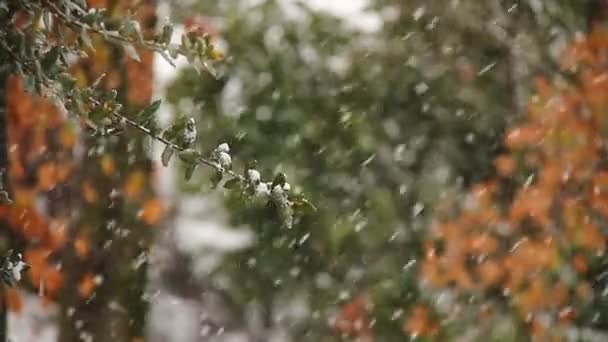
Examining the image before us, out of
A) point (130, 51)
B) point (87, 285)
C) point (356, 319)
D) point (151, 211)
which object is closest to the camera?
point (130, 51)

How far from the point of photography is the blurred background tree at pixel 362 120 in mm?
2672

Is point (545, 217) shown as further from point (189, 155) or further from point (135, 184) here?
point (189, 155)

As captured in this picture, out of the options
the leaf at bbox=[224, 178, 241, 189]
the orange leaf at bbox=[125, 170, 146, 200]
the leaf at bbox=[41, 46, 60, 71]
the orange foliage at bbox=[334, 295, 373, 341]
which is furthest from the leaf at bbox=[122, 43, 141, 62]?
the orange foliage at bbox=[334, 295, 373, 341]

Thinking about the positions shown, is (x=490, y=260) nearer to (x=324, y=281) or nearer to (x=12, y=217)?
(x=324, y=281)

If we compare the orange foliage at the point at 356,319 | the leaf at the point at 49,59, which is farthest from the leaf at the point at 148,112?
the orange foliage at the point at 356,319

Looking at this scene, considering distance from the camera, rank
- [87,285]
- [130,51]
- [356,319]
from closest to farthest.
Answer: [130,51] → [87,285] → [356,319]

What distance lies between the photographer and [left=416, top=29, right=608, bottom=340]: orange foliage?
279 cm

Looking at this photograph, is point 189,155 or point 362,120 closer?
point 189,155

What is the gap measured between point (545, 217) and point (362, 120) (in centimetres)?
68

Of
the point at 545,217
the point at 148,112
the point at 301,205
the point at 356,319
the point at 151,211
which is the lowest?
the point at 301,205

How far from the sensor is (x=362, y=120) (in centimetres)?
269

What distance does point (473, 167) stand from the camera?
2898mm

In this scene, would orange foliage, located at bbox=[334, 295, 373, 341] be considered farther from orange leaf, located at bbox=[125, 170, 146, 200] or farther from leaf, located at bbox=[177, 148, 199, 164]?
leaf, located at bbox=[177, 148, 199, 164]

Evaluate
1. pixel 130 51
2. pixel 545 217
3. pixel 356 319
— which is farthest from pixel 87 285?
pixel 130 51
